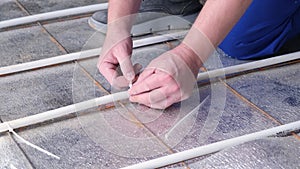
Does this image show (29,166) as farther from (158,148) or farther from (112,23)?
(112,23)

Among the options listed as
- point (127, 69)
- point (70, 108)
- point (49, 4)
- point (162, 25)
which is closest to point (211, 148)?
point (127, 69)

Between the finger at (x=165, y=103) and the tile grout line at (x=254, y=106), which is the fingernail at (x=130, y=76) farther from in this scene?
the tile grout line at (x=254, y=106)

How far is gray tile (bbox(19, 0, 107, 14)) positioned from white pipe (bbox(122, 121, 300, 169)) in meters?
1.32

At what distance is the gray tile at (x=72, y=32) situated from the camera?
2.46 m

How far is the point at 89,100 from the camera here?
1.99m

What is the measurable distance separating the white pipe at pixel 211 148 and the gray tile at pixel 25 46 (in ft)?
2.75

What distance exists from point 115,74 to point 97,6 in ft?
2.87

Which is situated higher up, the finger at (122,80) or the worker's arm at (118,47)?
the worker's arm at (118,47)

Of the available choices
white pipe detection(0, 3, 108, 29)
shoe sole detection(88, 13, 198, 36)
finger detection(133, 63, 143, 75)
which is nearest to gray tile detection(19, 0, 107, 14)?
white pipe detection(0, 3, 108, 29)

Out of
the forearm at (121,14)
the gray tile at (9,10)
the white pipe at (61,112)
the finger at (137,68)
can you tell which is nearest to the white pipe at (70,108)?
the white pipe at (61,112)

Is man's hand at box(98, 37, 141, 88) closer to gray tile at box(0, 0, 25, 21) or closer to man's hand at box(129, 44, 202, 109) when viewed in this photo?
man's hand at box(129, 44, 202, 109)

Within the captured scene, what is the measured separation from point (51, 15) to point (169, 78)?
1.03m

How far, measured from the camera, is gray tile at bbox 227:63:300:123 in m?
1.97

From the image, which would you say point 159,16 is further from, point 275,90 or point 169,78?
point 169,78
